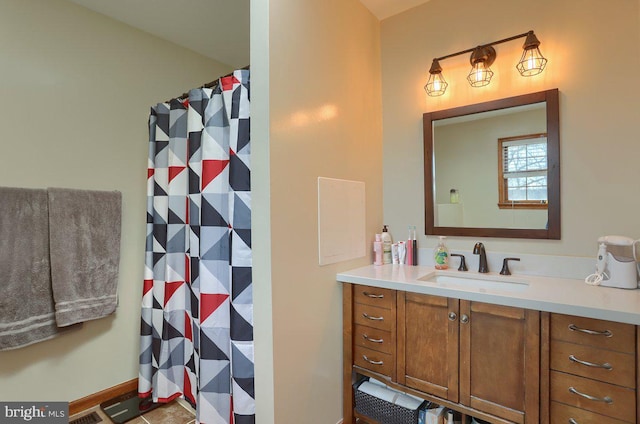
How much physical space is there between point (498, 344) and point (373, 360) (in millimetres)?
625

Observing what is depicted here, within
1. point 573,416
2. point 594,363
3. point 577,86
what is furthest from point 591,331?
point 577,86

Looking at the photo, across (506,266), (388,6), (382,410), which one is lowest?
(382,410)

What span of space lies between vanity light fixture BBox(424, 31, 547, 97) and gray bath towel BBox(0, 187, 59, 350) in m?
2.42

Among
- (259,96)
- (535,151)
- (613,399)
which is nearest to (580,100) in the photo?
(535,151)

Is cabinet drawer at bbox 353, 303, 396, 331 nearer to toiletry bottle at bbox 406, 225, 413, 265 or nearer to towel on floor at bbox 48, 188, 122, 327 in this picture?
toiletry bottle at bbox 406, 225, 413, 265

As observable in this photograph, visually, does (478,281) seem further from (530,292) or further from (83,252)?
(83,252)

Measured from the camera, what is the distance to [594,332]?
1.08m

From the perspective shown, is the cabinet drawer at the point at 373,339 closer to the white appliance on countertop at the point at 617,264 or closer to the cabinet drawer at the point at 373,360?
the cabinet drawer at the point at 373,360

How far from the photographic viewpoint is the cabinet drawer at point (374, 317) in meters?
1.55

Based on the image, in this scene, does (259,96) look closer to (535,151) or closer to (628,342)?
(535,151)

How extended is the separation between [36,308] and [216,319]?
103 centimetres

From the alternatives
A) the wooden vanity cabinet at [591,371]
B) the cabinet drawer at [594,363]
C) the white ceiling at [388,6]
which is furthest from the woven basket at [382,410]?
the white ceiling at [388,6]

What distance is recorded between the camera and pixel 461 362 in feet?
4.43

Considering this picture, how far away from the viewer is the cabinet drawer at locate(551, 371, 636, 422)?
102 cm
